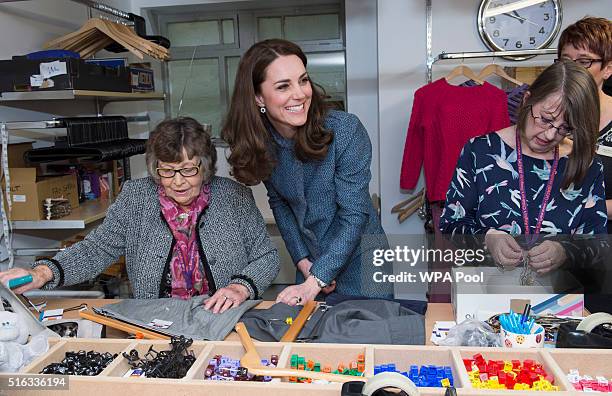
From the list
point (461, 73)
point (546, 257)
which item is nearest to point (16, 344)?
point (546, 257)

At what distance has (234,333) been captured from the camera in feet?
4.85

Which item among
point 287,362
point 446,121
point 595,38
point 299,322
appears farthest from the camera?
point 446,121

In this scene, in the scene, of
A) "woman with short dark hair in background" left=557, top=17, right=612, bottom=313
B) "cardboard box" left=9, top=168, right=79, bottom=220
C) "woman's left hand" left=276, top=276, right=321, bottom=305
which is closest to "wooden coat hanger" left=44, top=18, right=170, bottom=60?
"cardboard box" left=9, top=168, right=79, bottom=220

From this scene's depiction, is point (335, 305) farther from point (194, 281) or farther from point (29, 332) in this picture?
point (29, 332)

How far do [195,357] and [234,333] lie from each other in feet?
0.75

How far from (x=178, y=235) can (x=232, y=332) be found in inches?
20.5

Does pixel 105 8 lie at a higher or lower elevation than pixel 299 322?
higher

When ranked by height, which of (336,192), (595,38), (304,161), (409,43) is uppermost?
(409,43)

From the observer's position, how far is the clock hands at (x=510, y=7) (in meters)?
3.54

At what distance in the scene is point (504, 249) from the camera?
134cm

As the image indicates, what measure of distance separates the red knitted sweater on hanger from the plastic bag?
2091 millimetres

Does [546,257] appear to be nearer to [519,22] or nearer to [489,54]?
[489,54]

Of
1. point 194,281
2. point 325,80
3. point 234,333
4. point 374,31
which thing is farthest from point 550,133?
point 325,80

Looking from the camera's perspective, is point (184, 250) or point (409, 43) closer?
point (184, 250)
